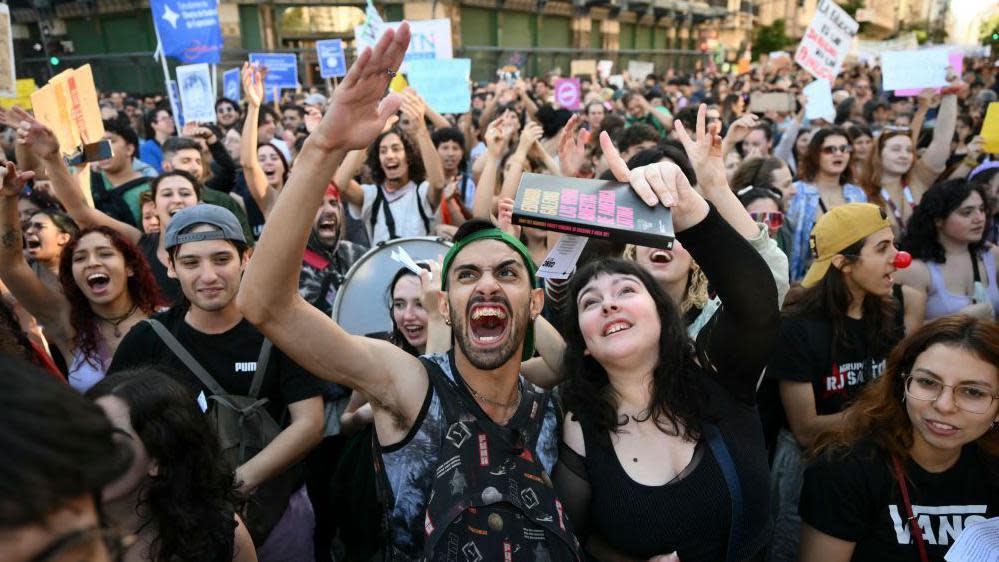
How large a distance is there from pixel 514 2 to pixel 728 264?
3255 centimetres

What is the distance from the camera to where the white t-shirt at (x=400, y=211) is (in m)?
4.87

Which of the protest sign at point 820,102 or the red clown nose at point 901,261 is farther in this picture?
the protest sign at point 820,102

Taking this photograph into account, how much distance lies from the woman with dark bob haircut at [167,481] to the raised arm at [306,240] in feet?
1.28

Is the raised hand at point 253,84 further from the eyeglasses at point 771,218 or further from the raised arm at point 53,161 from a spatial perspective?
the eyeglasses at point 771,218

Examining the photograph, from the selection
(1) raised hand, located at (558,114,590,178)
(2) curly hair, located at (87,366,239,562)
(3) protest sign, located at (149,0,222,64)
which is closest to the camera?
(2) curly hair, located at (87,366,239,562)

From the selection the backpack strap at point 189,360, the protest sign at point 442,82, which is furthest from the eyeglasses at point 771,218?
the protest sign at point 442,82

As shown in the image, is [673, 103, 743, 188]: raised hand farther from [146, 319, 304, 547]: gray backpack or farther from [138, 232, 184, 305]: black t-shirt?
[138, 232, 184, 305]: black t-shirt

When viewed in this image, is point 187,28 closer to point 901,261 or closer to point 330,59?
point 330,59

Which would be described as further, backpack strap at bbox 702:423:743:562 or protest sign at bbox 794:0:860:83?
protest sign at bbox 794:0:860:83

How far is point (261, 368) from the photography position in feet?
7.94

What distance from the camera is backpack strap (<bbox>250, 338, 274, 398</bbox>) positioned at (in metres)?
2.42

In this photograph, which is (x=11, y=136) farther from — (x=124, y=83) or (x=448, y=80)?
(x=124, y=83)

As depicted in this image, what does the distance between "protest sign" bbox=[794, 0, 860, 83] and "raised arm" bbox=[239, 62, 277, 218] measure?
6.38 meters

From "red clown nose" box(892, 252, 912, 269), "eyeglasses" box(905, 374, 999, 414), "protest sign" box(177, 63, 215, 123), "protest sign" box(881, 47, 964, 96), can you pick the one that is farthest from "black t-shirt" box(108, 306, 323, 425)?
"protest sign" box(881, 47, 964, 96)
